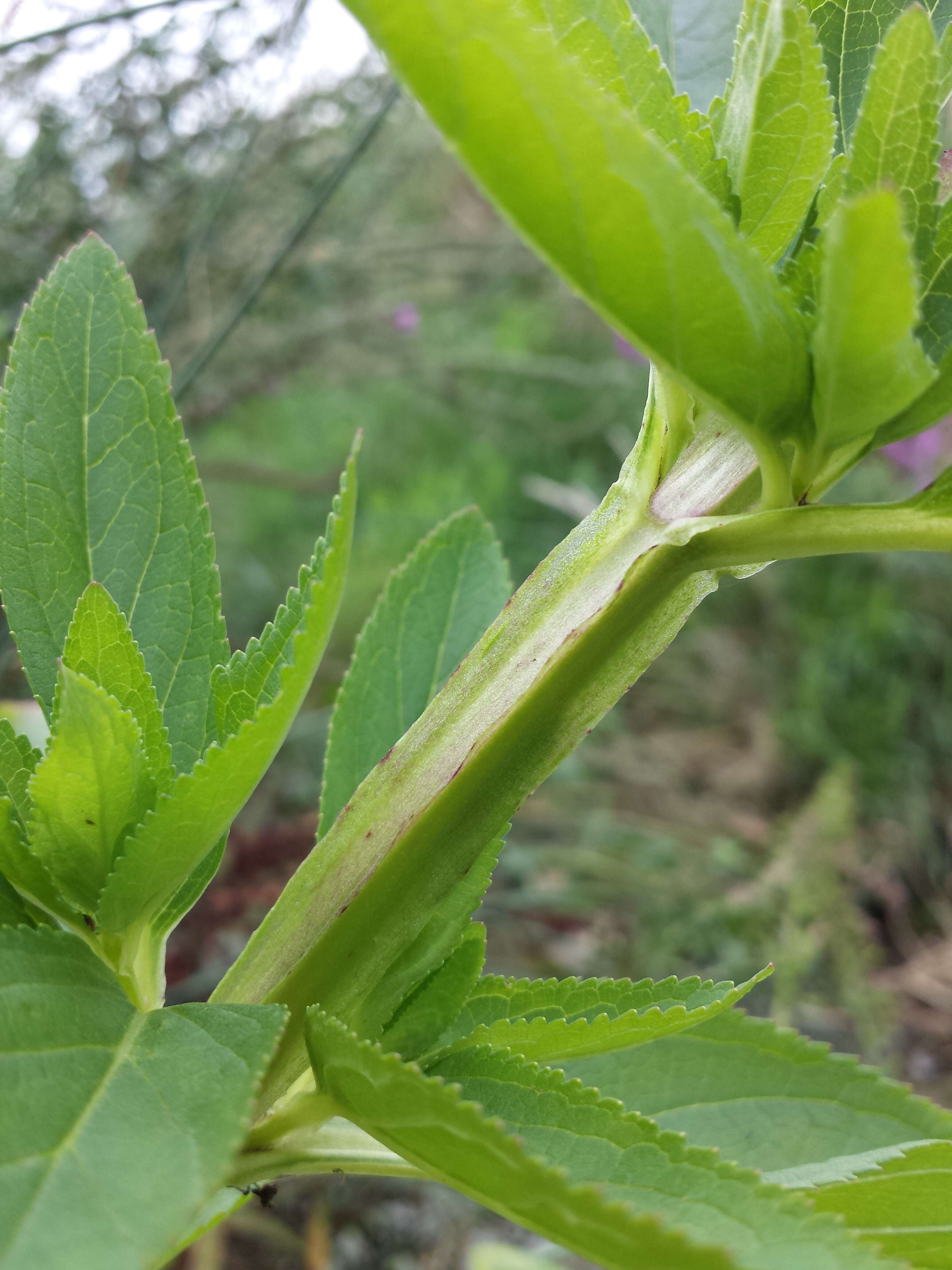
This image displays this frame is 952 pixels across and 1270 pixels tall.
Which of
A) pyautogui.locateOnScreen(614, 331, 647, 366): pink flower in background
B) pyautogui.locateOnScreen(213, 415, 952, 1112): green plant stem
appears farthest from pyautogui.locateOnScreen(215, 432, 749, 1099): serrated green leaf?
pyautogui.locateOnScreen(614, 331, 647, 366): pink flower in background

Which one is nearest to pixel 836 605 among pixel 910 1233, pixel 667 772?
pixel 667 772

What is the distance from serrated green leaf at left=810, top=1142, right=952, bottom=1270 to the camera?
12.9 inches

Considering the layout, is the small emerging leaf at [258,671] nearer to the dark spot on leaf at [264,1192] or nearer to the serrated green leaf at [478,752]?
the serrated green leaf at [478,752]

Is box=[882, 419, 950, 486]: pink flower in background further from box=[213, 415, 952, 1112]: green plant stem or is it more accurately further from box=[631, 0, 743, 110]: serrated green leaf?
box=[213, 415, 952, 1112]: green plant stem

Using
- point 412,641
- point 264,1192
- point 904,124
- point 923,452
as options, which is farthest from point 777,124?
point 923,452

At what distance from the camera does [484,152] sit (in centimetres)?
22

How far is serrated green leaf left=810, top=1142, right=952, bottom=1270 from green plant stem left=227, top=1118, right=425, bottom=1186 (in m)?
0.14

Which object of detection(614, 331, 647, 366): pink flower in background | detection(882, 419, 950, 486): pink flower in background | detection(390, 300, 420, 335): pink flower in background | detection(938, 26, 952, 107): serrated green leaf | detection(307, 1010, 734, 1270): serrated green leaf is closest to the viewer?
detection(307, 1010, 734, 1270): serrated green leaf

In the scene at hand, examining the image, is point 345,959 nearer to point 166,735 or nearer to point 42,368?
point 166,735

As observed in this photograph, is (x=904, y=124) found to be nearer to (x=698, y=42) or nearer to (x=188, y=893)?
(x=698, y=42)

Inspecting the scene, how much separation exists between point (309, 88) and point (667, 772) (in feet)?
5.72

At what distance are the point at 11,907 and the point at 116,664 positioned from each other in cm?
8

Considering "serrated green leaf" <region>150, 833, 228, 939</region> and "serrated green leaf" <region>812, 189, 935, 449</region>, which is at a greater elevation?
"serrated green leaf" <region>812, 189, 935, 449</region>

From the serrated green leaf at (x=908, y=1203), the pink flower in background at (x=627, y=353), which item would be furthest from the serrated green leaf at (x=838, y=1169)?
the pink flower in background at (x=627, y=353)
